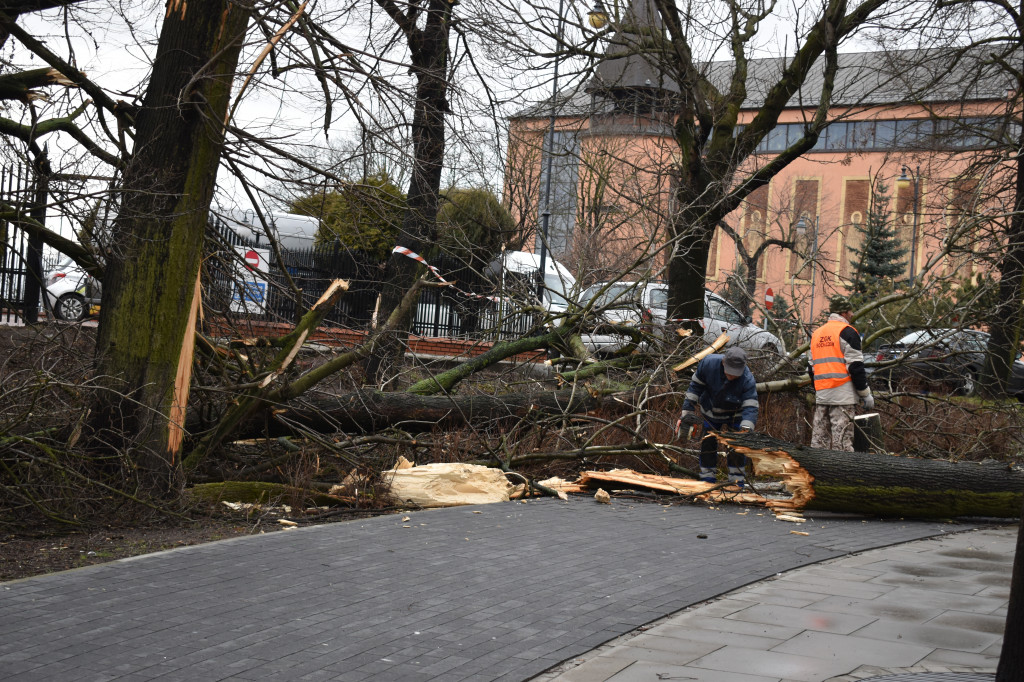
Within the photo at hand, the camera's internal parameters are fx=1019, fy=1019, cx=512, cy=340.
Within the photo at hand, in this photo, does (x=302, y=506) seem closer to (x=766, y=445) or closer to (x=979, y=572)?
(x=766, y=445)

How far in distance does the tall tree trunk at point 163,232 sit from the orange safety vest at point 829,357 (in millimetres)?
6144

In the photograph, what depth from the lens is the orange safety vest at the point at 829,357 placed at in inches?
406

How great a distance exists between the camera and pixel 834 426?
10406 millimetres

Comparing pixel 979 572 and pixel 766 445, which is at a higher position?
pixel 766 445

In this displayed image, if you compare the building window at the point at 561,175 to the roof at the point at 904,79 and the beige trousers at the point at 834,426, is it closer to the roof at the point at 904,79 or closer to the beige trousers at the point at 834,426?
the roof at the point at 904,79

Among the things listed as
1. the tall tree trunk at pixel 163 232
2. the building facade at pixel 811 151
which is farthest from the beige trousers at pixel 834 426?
the tall tree trunk at pixel 163 232

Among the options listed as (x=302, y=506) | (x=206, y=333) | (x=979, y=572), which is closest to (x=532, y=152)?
(x=206, y=333)

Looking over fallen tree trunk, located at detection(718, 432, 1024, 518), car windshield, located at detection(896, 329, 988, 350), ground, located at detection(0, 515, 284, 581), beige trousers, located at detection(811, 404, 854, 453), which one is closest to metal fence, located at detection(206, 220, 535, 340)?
ground, located at detection(0, 515, 284, 581)

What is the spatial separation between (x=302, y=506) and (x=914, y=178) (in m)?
11.2

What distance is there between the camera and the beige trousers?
10289mm

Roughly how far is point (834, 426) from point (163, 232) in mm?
6734

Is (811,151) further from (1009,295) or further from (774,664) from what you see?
(774,664)

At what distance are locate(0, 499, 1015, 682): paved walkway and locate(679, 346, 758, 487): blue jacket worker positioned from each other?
Result: 173 cm

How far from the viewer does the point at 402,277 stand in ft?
45.5
